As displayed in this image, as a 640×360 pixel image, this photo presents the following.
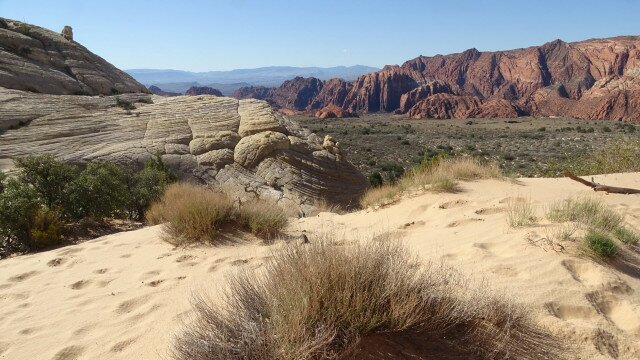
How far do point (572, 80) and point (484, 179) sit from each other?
135130 mm

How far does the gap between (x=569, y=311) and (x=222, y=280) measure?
9.40 ft

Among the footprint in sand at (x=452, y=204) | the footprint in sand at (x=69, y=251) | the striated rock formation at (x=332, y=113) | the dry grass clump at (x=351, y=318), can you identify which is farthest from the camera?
the striated rock formation at (x=332, y=113)

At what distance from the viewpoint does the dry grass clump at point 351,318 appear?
224 centimetres

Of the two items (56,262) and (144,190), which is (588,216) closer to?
(56,262)

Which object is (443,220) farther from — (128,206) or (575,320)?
(128,206)

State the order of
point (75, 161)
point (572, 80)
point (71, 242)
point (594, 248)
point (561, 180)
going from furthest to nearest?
1. point (572, 80)
2. point (75, 161)
3. point (561, 180)
4. point (71, 242)
5. point (594, 248)

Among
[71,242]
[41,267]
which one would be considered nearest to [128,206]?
[71,242]

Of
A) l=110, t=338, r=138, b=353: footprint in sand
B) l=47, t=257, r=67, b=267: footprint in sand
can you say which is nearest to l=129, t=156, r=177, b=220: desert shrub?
l=47, t=257, r=67, b=267: footprint in sand

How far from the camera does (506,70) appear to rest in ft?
474

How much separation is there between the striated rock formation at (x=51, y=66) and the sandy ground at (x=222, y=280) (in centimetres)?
1773

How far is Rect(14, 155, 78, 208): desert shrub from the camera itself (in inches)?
335

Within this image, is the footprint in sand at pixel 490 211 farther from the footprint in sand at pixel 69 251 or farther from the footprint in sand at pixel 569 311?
the footprint in sand at pixel 69 251

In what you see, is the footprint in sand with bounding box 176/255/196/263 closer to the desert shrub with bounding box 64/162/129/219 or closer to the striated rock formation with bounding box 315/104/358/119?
the desert shrub with bounding box 64/162/129/219

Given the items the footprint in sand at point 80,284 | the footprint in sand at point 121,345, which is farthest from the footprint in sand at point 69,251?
the footprint in sand at point 121,345
